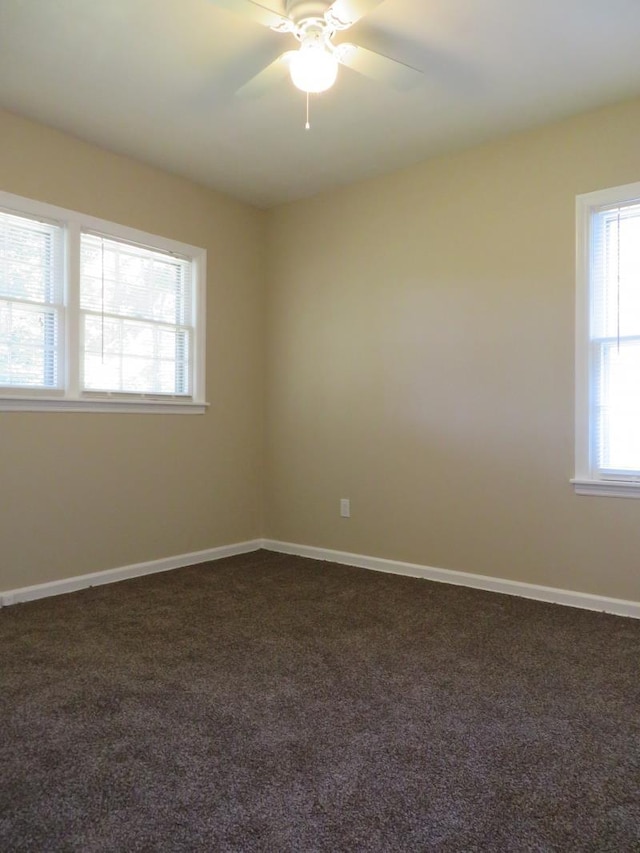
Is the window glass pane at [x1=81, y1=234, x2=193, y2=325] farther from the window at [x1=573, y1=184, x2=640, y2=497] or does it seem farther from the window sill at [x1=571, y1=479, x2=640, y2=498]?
the window sill at [x1=571, y1=479, x2=640, y2=498]

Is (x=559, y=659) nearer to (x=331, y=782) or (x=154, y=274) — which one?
(x=331, y=782)

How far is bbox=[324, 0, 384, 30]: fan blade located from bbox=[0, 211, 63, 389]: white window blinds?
2028mm

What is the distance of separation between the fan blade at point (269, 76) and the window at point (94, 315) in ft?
4.83

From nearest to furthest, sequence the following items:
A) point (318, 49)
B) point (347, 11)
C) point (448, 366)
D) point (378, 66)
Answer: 1. point (347, 11)
2. point (318, 49)
3. point (378, 66)
4. point (448, 366)

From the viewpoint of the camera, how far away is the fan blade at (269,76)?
2.29 meters

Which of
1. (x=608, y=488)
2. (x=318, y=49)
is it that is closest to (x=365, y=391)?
(x=608, y=488)

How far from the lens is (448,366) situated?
3.68 meters

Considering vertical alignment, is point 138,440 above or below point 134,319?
below

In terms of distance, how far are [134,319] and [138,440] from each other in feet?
2.51

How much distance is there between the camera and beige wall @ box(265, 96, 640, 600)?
3.21m

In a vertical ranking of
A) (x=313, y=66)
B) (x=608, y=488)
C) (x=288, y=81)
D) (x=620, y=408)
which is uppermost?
(x=288, y=81)

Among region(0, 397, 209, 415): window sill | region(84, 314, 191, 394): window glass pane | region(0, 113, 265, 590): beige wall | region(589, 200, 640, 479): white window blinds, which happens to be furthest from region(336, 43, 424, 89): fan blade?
region(0, 397, 209, 415): window sill

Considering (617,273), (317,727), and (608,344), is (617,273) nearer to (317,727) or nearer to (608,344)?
(608,344)

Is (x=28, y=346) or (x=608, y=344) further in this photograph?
(x=28, y=346)
